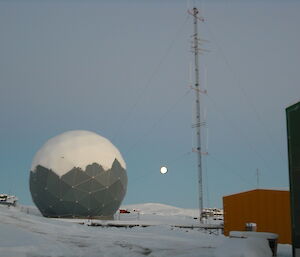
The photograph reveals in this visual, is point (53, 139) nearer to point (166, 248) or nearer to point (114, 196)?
point (114, 196)

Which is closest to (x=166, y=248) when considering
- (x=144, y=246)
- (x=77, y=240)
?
(x=144, y=246)

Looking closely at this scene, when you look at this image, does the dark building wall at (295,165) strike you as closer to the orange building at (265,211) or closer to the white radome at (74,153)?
the orange building at (265,211)

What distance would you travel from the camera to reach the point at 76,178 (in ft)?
98.8

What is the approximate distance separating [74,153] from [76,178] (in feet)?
6.58

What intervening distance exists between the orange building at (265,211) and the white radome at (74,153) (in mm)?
11252

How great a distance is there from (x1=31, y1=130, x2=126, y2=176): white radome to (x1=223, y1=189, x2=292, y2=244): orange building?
11.3 m

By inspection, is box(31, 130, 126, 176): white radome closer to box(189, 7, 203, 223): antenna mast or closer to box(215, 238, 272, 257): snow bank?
box(189, 7, 203, 223): antenna mast

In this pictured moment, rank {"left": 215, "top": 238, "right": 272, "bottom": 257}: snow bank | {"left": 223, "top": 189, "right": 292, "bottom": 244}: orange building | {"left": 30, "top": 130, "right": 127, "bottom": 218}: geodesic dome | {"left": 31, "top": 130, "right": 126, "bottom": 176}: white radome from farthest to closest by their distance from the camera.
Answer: {"left": 31, "top": 130, "right": 126, "bottom": 176}: white radome
{"left": 30, "top": 130, "right": 127, "bottom": 218}: geodesic dome
{"left": 223, "top": 189, "right": 292, "bottom": 244}: orange building
{"left": 215, "top": 238, "right": 272, "bottom": 257}: snow bank

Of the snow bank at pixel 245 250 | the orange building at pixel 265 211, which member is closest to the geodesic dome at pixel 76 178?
the orange building at pixel 265 211

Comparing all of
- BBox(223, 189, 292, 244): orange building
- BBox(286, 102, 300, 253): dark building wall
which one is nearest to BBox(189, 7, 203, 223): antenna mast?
BBox(223, 189, 292, 244): orange building

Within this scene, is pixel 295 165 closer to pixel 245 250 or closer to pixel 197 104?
pixel 245 250

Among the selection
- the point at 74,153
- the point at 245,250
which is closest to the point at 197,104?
the point at 74,153

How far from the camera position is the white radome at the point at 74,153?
3053 cm

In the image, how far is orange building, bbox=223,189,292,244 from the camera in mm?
22219
